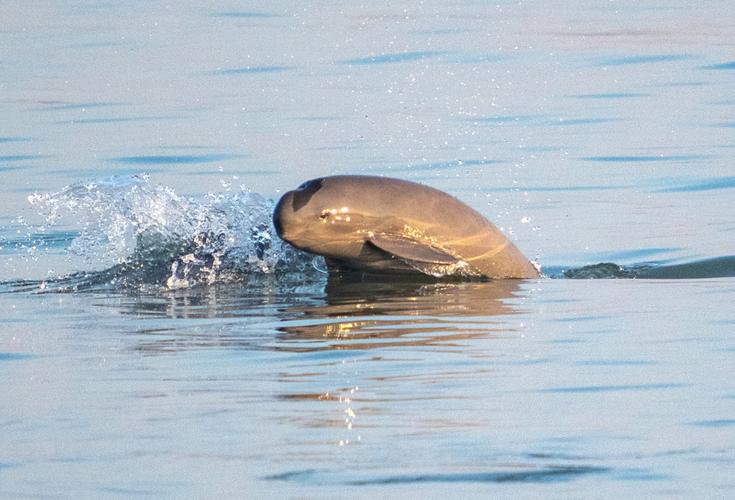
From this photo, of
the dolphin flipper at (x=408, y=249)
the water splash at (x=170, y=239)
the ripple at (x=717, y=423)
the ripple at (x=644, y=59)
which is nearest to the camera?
the ripple at (x=717, y=423)

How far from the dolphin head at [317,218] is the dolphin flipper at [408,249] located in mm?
153

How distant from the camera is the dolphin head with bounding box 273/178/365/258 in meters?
11.1

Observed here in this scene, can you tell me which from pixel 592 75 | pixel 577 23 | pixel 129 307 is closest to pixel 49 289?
pixel 129 307

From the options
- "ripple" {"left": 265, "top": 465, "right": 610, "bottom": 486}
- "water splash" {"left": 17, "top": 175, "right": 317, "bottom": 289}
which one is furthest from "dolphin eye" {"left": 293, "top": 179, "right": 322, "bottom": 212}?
"ripple" {"left": 265, "top": 465, "right": 610, "bottom": 486}

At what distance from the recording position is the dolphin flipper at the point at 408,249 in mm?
11202

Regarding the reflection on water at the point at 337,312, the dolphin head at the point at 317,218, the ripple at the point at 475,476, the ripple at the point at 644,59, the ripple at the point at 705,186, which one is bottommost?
the ripple at the point at 475,476

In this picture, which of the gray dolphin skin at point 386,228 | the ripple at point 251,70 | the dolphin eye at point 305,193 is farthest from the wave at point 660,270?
the ripple at point 251,70

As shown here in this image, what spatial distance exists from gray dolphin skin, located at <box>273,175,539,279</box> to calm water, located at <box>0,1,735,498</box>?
7.9 inches

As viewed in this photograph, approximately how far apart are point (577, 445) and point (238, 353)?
2.53m

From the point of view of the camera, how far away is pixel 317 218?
11086mm

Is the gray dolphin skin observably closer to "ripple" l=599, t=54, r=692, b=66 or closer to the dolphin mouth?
the dolphin mouth

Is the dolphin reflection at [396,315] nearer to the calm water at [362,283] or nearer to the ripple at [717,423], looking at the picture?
the calm water at [362,283]

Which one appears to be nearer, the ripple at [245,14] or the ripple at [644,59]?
the ripple at [644,59]

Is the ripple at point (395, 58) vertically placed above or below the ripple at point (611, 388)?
above
